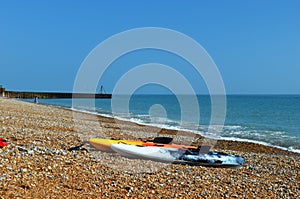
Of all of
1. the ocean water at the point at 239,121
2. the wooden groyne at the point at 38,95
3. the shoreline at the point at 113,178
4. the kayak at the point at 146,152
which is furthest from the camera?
the wooden groyne at the point at 38,95

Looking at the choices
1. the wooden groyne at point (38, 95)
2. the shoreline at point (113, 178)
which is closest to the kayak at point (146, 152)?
the shoreline at point (113, 178)

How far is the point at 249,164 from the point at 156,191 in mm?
5784

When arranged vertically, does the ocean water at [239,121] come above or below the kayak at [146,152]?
below

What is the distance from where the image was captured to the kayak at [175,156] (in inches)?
412

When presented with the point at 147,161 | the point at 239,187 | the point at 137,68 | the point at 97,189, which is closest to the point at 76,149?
the point at 147,161

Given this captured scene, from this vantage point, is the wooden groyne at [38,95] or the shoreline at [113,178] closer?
the shoreline at [113,178]

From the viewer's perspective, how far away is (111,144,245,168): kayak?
10453mm

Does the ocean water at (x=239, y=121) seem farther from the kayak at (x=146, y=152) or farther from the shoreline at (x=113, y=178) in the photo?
the shoreline at (x=113, y=178)

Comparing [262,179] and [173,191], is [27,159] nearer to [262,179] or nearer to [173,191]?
[173,191]

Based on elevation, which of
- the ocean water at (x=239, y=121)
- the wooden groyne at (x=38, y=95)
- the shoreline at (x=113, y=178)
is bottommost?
the ocean water at (x=239, y=121)

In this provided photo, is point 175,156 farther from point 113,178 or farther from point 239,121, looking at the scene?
point 239,121

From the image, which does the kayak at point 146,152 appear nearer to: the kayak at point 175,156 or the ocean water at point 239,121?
the kayak at point 175,156

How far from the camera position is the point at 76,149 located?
34.5ft

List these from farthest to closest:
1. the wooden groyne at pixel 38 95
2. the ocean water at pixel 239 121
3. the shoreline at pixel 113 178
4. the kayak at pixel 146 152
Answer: the wooden groyne at pixel 38 95, the ocean water at pixel 239 121, the kayak at pixel 146 152, the shoreline at pixel 113 178
